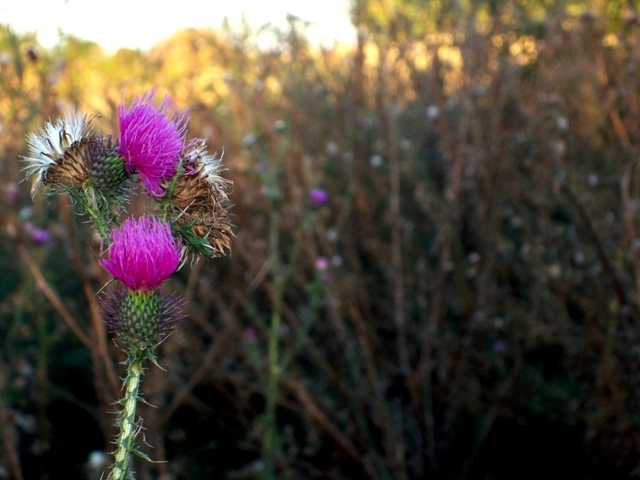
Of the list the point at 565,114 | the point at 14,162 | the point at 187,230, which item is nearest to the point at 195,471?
the point at 14,162

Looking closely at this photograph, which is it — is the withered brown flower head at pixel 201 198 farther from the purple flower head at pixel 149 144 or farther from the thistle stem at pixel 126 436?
the thistle stem at pixel 126 436

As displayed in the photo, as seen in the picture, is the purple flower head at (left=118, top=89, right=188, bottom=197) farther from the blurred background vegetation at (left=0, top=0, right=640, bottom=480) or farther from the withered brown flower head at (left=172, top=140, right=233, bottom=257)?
the blurred background vegetation at (left=0, top=0, right=640, bottom=480)

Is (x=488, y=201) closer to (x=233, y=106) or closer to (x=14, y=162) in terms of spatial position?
(x=233, y=106)

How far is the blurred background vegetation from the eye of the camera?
9.39ft

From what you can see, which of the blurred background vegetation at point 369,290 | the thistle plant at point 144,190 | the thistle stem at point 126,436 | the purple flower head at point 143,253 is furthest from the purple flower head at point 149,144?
the blurred background vegetation at point 369,290

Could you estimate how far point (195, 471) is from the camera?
3236 mm

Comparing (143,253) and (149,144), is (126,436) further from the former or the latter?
(149,144)

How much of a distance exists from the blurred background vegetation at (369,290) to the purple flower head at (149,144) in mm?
1083

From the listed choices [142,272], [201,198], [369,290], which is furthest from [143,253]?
[369,290]

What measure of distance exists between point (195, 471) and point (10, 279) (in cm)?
182

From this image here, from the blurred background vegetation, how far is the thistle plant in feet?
3.39

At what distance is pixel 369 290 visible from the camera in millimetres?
4117

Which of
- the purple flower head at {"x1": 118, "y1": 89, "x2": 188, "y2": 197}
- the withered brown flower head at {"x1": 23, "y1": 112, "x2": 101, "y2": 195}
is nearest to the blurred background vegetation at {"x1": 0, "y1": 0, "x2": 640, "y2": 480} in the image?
the withered brown flower head at {"x1": 23, "y1": 112, "x2": 101, "y2": 195}

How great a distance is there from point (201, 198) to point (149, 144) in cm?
12
